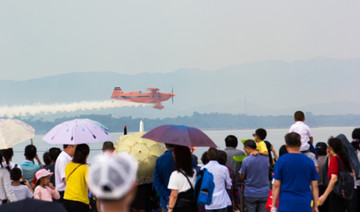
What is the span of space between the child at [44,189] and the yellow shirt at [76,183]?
1.41 feet

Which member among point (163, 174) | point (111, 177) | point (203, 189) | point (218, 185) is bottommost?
point (218, 185)

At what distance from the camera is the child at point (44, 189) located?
5.20 meters

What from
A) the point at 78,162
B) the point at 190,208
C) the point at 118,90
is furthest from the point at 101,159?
the point at 118,90

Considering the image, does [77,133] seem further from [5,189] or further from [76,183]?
[5,189]

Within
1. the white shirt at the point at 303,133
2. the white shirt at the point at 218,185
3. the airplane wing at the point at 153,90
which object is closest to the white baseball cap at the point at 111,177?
the white shirt at the point at 218,185

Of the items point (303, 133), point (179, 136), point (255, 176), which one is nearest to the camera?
point (179, 136)

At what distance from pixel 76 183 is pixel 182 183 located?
1250 mm

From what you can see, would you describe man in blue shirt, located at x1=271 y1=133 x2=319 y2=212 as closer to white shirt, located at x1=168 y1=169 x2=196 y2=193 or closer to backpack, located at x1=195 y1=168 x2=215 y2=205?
backpack, located at x1=195 y1=168 x2=215 y2=205

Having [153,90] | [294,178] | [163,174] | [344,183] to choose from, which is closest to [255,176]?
[344,183]

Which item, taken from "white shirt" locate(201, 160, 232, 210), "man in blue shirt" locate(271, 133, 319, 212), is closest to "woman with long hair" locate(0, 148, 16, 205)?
"white shirt" locate(201, 160, 232, 210)

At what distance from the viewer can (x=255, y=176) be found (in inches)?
256

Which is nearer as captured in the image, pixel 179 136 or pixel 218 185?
pixel 179 136

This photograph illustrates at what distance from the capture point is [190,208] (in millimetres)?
4414

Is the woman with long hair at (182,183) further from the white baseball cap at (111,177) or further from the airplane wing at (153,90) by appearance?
the airplane wing at (153,90)
